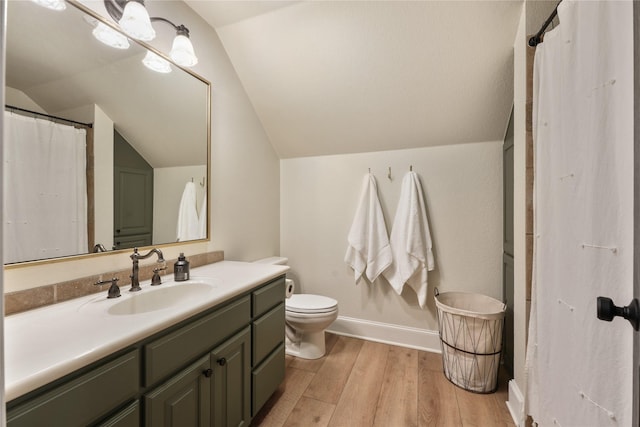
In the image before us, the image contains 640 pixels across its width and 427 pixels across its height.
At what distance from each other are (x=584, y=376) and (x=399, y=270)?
53.1 inches

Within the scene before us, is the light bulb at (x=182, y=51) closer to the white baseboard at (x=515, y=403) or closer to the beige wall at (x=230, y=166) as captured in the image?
the beige wall at (x=230, y=166)

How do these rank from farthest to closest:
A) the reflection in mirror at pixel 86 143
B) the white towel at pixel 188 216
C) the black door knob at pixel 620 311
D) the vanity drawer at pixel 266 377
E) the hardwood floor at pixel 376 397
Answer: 1. the white towel at pixel 188 216
2. the hardwood floor at pixel 376 397
3. the vanity drawer at pixel 266 377
4. the reflection in mirror at pixel 86 143
5. the black door knob at pixel 620 311

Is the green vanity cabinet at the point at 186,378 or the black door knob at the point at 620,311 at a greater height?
the black door knob at the point at 620,311

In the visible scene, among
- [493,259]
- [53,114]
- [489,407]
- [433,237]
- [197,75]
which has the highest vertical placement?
[197,75]

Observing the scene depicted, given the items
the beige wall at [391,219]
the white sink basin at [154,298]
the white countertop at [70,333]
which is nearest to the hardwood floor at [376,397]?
the beige wall at [391,219]

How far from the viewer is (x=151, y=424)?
0.81 metres

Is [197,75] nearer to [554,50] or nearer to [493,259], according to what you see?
[554,50]

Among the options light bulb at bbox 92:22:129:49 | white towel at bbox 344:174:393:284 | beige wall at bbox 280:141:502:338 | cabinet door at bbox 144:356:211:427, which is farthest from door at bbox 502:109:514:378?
light bulb at bbox 92:22:129:49

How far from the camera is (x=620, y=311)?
22.7 inches

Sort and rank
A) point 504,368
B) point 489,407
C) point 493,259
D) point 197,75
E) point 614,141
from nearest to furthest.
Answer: point 614,141 → point 489,407 → point 197,75 → point 504,368 → point 493,259

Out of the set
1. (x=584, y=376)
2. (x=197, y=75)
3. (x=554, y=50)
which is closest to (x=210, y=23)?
(x=197, y=75)

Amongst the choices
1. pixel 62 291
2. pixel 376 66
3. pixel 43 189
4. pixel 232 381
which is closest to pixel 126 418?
pixel 232 381

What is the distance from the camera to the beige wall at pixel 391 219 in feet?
6.63

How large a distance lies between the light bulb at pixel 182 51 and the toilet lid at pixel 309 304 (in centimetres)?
167
